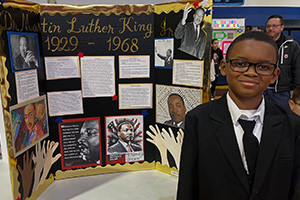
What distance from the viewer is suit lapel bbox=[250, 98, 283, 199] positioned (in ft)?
3.34

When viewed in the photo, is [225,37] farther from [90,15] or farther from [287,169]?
[287,169]

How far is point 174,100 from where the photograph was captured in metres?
2.41

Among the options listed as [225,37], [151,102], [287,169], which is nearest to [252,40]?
[287,169]

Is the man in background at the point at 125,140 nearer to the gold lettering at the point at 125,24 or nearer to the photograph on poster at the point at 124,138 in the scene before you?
the photograph on poster at the point at 124,138

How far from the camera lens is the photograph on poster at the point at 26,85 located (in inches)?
75.4

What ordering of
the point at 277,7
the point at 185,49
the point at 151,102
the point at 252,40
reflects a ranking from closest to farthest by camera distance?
the point at 252,40
the point at 185,49
the point at 151,102
the point at 277,7

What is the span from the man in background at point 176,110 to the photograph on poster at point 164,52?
29 centimetres

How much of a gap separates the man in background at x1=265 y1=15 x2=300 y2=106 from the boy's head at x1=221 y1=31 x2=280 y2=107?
7.32ft

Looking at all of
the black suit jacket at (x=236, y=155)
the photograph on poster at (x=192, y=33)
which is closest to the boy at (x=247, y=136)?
the black suit jacket at (x=236, y=155)

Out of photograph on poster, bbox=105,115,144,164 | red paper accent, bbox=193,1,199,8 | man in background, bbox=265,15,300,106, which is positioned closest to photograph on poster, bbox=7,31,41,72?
photograph on poster, bbox=105,115,144,164

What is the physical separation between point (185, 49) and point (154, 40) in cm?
34

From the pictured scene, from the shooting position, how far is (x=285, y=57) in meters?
2.97

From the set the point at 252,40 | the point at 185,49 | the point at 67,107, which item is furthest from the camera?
the point at 67,107

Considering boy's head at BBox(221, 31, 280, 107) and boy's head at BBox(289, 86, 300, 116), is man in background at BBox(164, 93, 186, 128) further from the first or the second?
boy's head at BBox(221, 31, 280, 107)
